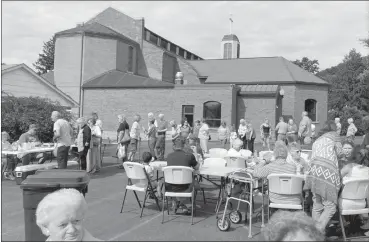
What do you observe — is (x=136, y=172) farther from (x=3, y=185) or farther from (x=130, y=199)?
(x=3, y=185)

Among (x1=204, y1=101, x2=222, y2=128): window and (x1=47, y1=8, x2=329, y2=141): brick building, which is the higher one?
(x1=47, y1=8, x2=329, y2=141): brick building

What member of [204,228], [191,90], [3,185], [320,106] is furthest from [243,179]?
[320,106]

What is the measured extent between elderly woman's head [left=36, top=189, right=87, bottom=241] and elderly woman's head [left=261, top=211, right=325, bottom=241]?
52.6 inches

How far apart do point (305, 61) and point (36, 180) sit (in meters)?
69.0

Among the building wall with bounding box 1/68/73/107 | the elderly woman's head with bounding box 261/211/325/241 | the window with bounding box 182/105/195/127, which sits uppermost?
the building wall with bounding box 1/68/73/107

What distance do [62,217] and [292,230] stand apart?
1.56 metres

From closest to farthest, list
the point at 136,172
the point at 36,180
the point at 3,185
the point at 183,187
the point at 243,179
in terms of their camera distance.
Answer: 1. the point at 36,180
2. the point at 243,179
3. the point at 183,187
4. the point at 136,172
5. the point at 3,185

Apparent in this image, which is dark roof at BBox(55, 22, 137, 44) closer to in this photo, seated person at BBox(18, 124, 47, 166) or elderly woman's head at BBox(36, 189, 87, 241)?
seated person at BBox(18, 124, 47, 166)

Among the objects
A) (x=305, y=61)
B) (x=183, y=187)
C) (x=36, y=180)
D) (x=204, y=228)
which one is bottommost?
(x=204, y=228)

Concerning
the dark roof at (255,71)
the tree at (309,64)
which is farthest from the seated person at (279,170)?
the tree at (309,64)

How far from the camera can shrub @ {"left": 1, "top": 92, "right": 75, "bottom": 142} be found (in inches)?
513

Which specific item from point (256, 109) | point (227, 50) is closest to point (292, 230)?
point (256, 109)

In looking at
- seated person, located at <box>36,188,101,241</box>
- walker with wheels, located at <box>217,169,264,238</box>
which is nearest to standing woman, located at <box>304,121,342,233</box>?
walker with wheels, located at <box>217,169,264,238</box>

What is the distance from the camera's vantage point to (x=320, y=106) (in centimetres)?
3381
